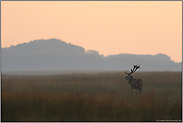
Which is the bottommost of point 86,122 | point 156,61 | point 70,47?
point 86,122

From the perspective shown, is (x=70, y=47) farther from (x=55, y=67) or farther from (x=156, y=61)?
(x=156, y=61)

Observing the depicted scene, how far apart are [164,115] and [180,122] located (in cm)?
53

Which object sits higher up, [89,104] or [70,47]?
[70,47]

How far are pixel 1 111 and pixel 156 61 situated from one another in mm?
150356

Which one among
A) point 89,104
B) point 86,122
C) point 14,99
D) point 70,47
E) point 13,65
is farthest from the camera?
point 70,47

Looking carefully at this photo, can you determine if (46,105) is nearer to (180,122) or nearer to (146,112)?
(146,112)

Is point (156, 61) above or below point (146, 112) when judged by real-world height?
above

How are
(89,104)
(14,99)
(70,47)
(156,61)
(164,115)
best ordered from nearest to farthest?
(164,115), (89,104), (14,99), (156,61), (70,47)

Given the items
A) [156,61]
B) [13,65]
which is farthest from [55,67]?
[156,61]

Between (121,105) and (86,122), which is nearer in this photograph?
(86,122)

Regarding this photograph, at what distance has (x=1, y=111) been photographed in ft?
21.2

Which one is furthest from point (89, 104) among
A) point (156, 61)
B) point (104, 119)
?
point (156, 61)

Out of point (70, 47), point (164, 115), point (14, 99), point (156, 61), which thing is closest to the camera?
point (164, 115)

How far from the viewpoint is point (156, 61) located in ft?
485
